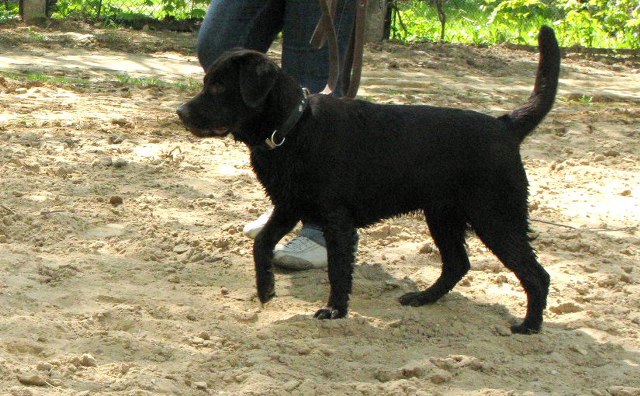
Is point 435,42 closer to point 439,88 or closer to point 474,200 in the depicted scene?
point 439,88

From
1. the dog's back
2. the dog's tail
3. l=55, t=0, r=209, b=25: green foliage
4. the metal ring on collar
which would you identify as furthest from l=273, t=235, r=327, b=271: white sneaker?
l=55, t=0, r=209, b=25: green foliage

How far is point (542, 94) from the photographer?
4.15m

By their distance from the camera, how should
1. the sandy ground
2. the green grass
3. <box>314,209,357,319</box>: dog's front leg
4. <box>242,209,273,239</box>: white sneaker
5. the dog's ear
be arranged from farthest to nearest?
the green grass
<box>242,209,273,239</box>: white sneaker
<box>314,209,357,319</box>: dog's front leg
the dog's ear
the sandy ground

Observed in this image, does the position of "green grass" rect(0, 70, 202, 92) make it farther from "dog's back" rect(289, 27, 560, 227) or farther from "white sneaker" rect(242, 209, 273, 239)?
"dog's back" rect(289, 27, 560, 227)

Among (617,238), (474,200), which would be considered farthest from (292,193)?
(617,238)

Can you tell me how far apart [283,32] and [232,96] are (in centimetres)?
81

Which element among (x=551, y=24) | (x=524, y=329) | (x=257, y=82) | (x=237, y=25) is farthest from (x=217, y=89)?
(x=551, y=24)

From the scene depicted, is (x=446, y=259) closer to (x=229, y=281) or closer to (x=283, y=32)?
(x=229, y=281)

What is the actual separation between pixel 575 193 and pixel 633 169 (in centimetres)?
77

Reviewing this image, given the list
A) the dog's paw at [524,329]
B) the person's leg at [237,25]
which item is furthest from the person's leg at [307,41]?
the dog's paw at [524,329]

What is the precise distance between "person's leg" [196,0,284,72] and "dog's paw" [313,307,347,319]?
4.44 feet

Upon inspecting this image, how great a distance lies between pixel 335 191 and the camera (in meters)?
3.99

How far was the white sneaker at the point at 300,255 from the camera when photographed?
15.3 feet

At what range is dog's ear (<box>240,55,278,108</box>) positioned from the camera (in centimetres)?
389
